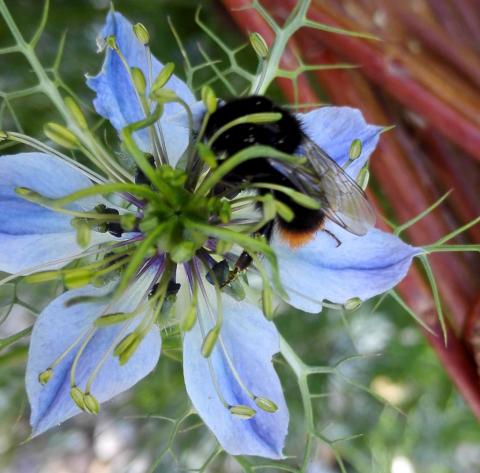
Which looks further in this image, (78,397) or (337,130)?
(337,130)

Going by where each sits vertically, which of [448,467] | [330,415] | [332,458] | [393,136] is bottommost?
[332,458]

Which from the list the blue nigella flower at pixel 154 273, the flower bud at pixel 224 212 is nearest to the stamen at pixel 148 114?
the blue nigella flower at pixel 154 273

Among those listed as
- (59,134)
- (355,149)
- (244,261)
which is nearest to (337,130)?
(355,149)

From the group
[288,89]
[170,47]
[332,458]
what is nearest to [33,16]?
[170,47]

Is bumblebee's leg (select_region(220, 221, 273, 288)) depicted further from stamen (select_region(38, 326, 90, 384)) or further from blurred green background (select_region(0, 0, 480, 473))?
blurred green background (select_region(0, 0, 480, 473))

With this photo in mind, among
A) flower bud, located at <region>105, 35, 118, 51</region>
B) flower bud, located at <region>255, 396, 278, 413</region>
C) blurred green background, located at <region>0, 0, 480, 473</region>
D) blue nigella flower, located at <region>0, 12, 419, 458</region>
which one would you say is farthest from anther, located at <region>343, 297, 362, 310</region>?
blurred green background, located at <region>0, 0, 480, 473</region>

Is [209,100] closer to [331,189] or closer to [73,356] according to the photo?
[331,189]

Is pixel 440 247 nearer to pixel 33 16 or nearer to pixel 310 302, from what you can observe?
pixel 310 302

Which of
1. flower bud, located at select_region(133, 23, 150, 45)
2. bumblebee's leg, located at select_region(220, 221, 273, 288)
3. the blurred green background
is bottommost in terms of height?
the blurred green background
